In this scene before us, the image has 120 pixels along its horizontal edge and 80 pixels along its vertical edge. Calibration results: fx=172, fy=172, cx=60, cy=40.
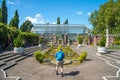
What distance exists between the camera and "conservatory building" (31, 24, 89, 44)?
6303 cm

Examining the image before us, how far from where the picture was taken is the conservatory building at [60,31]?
63031 millimetres

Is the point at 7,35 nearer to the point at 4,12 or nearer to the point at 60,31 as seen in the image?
the point at 4,12

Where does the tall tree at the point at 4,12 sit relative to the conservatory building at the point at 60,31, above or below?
above

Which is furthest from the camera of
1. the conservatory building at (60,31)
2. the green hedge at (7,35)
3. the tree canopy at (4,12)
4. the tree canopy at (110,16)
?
the conservatory building at (60,31)

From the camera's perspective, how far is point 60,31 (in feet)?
215

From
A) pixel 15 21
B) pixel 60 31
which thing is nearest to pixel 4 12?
pixel 15 21

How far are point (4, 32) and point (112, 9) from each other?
25549mm

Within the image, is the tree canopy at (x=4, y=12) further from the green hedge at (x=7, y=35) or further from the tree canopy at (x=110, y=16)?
the tree canopy at (x=110, y=16)

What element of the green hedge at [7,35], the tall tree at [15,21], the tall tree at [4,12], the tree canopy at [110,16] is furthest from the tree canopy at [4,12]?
the tree canopy at [110,16]

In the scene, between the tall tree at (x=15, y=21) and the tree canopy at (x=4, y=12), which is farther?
the tall tree at (x=15, y=21)

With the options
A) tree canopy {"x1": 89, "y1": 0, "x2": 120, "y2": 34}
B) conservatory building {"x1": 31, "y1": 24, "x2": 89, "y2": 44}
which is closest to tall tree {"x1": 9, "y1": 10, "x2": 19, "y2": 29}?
conservatory building {"x1": 31, "y1": 24, "x2": 89, "y2": 44}

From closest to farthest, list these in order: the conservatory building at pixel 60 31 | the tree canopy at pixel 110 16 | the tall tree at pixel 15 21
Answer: the tree canopy at pixel 110 16 → the tall tree at pixel 15 21 → the conservatory building at pixel 60 31

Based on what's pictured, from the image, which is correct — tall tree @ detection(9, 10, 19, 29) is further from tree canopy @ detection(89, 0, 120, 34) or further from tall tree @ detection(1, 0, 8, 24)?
tree canopy @ detection(89, 0, 120, 34)

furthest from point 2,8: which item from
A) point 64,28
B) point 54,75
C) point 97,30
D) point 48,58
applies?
point 54,75
